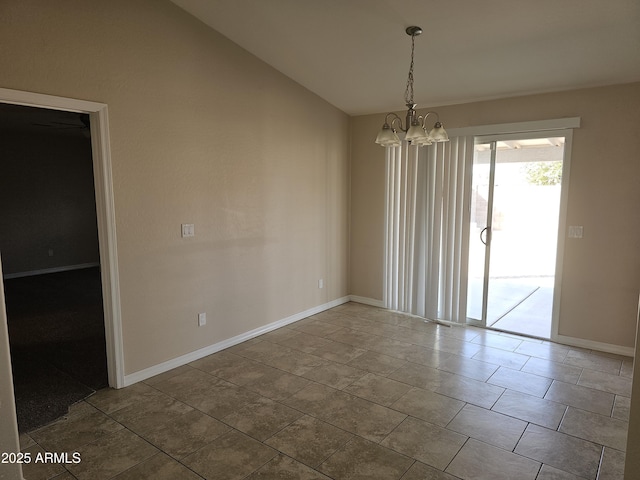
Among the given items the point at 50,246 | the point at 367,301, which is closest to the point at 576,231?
the point at 367,301

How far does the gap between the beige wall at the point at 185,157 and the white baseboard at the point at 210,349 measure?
7cm

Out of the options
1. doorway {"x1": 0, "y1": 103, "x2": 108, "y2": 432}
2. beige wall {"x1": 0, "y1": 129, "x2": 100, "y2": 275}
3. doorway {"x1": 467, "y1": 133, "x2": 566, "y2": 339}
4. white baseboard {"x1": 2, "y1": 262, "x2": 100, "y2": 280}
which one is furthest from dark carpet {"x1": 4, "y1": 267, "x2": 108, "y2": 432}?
doorway {"x1": 467, "y1": 133, "x2": 566, "y2": 339}

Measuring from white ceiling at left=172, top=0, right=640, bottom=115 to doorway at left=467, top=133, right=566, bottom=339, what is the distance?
74 cm

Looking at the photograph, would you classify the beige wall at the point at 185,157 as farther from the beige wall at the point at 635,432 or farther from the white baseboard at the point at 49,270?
the white baseboard at the point at 49,270

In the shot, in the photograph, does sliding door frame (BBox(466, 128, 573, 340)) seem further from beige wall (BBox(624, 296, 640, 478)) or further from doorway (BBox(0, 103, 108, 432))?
doorway (BBox(0, 103, 108, 432))

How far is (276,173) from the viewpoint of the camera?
4.52 m

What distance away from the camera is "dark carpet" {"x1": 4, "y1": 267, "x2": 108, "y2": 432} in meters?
2.99

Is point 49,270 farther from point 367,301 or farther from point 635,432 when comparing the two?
point 635,432

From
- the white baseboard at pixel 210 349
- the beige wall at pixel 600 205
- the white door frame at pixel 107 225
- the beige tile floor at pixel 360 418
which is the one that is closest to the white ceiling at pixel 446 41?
the beige wall at pixel 600 205

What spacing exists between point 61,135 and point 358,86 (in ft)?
21.0

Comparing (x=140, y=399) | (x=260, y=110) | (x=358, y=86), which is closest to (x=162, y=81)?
(x=260, y=110)

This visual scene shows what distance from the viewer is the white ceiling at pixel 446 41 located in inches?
114

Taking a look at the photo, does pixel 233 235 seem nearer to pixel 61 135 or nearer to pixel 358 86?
pixel 358 86

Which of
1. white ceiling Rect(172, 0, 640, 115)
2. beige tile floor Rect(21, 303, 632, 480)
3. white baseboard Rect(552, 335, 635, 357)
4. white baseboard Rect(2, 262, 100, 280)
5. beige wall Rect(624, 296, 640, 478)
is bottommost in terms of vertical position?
beige tile floor Rect(21, 303, 632, 480)
